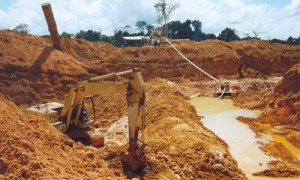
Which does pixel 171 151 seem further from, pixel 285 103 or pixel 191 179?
pixel 285 103

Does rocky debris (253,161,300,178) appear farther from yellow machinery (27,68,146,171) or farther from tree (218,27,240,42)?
tree (218,27,240,42)

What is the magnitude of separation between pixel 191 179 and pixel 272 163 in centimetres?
386

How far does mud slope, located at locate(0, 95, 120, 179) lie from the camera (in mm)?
7082

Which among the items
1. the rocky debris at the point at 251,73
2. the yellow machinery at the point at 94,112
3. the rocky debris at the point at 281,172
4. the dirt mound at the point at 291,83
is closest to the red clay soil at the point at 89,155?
the yellow machinery at the point at 94,112

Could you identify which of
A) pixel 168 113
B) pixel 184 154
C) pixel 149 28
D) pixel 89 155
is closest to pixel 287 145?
pixel 168 113

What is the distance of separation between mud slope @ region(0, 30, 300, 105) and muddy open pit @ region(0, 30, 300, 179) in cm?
7

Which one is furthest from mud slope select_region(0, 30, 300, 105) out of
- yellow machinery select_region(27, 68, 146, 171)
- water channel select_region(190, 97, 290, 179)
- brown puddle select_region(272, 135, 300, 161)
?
brown puddle select_region(272, 135, 300, 161)

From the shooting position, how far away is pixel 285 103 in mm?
18578

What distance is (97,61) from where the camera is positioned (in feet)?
86.7

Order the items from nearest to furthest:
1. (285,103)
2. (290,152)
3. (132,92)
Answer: (132,92), (290,152), (285,103)

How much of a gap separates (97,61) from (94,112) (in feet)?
51.5

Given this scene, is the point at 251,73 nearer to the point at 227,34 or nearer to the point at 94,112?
the point at 94,112

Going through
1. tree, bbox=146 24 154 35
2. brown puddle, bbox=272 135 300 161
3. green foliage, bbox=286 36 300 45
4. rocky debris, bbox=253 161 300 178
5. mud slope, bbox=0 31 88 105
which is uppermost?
tree, bbox=146 24 154 35

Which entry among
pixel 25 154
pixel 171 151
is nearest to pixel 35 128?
pixel 25 154
